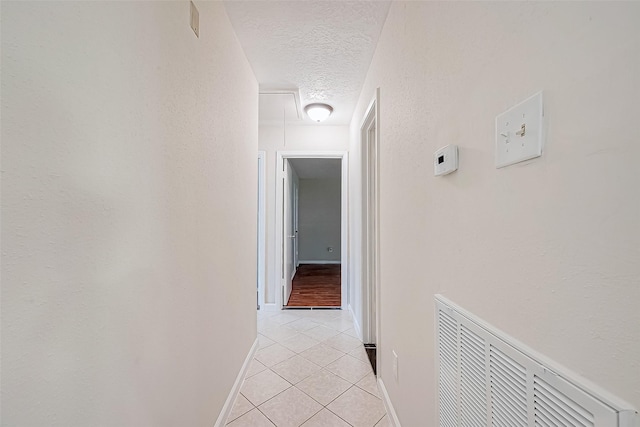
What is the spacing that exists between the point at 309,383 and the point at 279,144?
8.68 feet

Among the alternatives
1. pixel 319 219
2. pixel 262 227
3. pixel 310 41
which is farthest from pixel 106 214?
pixel 319 219

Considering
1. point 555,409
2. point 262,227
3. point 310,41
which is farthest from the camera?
point 262,227

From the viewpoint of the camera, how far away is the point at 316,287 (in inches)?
187

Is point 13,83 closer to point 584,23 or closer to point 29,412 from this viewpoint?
point 29,412

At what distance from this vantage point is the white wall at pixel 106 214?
0.49 meters

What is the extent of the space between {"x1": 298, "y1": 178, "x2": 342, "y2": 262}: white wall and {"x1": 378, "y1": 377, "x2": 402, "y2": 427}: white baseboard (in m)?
5.70

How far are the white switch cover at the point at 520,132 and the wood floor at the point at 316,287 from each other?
11.1 ft

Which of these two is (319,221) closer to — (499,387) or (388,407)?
(388,407)

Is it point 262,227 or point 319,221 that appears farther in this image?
point 319,221

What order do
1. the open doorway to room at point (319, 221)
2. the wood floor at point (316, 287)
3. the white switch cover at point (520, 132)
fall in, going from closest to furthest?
1. the white switch cover at point (520, 132)
2. the wood floor at point (316, 287)
3. the open doorway to room at point (319, 221)

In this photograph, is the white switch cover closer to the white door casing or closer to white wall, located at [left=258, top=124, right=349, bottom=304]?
white wall, located at [left=258, top=124, right=349, bottom=304]

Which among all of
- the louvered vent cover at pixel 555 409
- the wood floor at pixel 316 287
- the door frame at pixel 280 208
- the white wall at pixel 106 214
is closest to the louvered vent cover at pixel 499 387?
the louvered vent cover at pixel 555 409

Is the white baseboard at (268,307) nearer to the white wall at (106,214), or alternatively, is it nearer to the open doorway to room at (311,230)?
the open doorway to room at (311,230)

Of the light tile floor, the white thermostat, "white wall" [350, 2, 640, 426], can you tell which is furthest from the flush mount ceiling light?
the light tile floor
